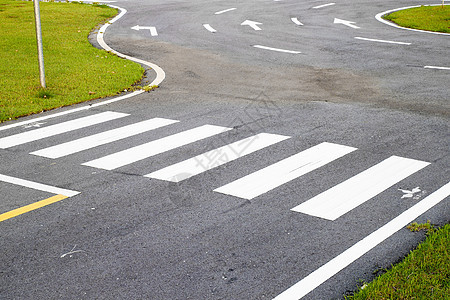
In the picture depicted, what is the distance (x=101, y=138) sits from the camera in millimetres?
9023

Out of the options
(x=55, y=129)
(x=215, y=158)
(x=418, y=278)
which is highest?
(x=418, y=278)

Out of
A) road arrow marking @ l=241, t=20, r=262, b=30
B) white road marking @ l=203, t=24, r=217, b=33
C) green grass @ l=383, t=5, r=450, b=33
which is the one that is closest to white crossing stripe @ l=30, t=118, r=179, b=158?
white road marking @ l=203, t=24, r=217, b=33

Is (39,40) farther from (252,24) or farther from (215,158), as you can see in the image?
(252,24)

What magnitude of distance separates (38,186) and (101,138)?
2.03 metres

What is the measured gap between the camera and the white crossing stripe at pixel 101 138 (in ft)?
27.6

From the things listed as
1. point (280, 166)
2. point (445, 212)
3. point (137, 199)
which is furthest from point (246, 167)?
point (445, 212)

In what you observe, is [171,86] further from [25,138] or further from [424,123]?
[424,123]

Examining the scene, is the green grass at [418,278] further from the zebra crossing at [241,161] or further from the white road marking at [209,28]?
the white road marking at [209,28]

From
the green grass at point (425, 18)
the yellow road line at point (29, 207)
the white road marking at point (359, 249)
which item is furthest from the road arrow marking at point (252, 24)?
the yellow road line at point (29, 207)

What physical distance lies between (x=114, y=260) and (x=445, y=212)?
365 cm

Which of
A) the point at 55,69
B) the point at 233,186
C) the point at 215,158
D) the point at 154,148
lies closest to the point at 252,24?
the point at 55,69

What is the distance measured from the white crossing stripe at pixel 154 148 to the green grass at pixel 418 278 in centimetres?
415

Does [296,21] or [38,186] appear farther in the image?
[296,21]

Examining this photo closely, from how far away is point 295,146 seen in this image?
27.9 feet
